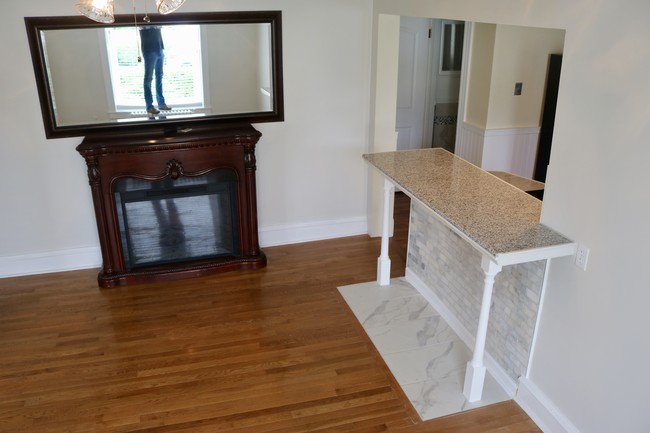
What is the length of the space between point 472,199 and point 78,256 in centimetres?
315

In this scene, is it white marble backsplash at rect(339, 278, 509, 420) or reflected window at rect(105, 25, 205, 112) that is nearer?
white marble backsplash at rect(339, 278, 509, 420)

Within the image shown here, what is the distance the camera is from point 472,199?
2.96 metres

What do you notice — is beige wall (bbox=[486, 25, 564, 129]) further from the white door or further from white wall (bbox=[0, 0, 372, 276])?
white wall (bbox=[0, 0, 372, 276])

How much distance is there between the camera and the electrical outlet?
93.1 inches

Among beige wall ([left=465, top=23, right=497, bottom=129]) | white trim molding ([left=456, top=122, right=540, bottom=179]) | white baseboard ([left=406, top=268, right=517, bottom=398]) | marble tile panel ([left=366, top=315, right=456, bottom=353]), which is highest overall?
beige wall ([left=465, top=23, right=497, bottom=129])

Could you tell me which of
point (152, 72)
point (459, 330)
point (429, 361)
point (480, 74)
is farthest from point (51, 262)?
point (480, 74)

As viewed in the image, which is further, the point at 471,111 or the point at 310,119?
the point at 471,111

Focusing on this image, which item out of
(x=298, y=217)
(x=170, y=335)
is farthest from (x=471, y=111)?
(x=170, y=335)

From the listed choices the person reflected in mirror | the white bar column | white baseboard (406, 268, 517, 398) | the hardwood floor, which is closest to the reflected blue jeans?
the person reflected in mirror

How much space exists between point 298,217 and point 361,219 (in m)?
0.59

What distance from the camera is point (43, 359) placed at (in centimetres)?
331

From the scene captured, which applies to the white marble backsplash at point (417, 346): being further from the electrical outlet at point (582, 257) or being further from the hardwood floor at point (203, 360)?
the electrical outlet at point (582, 257)

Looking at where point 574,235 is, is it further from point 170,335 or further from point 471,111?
point 471,111

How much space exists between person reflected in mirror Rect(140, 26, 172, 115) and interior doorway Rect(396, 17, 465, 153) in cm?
266
